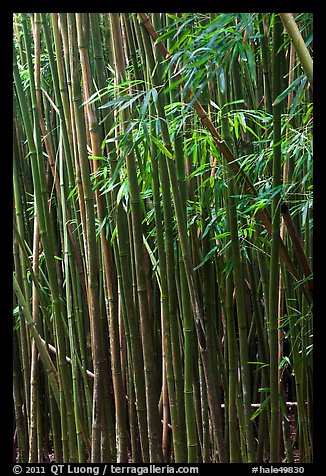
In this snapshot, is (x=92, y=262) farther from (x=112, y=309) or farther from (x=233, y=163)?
→ (x=233, y=163)

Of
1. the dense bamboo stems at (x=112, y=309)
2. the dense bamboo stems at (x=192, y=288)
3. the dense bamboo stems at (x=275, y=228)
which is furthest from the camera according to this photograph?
the dense bamboo stems at (x=112, y=309)

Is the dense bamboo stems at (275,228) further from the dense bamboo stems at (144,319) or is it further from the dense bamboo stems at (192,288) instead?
the dense bamboo stems at (144,319)

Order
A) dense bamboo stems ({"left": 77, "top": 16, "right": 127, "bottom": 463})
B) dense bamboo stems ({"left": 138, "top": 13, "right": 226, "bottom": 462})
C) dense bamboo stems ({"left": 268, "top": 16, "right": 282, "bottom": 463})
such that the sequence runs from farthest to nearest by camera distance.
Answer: dense bamboo stems ({"left": 77, "top": 16, "right": 127, "bottom": 463})
dense bamboo stems ({"left": 138, "top": 13, "right": 226, "bottom": 462})
dense bamboo stems ({"left": 268, "top": 16, "right": 282, "bottom": 463})

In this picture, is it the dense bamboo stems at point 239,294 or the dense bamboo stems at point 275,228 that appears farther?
the dense bamboo stems at point 239,294

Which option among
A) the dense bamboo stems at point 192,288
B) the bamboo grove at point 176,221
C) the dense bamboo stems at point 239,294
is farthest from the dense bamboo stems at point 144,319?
the dense bamboo stems at point 239,294

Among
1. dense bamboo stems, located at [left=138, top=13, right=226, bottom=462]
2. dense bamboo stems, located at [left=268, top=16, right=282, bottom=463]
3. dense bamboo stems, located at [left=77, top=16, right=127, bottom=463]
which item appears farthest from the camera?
dense bamboo stems, located at [left=77, top=16, right=127, bottom=463]

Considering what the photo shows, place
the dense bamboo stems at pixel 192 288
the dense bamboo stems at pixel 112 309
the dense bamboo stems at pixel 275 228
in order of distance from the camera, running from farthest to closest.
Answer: the dense bamboo stems at pixel 112 309 < the dense bamboo stems at pixel 192 288 < the dense bamboo stems at pixel 275 228

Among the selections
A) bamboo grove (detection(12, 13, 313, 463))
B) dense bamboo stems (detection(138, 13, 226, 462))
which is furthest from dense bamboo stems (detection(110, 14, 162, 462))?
dense bamboo stems (detection(138, 13, 226, 462))

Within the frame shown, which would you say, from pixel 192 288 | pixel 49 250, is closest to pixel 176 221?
pixel 192 288

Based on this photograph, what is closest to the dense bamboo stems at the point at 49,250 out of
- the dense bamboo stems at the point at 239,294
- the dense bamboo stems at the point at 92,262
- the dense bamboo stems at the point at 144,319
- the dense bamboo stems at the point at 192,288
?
the dense bamboo stems at the point at 92,262

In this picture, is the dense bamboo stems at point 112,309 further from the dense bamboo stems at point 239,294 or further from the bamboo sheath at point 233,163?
the dense bamboo stems at point 239,294

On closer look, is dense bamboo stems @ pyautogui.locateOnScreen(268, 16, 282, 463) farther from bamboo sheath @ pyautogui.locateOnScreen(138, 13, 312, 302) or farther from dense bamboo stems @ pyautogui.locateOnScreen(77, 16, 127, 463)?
dense bamboo stems @ pyautogui.locateOnScreen(77, 16, 127, 463)
